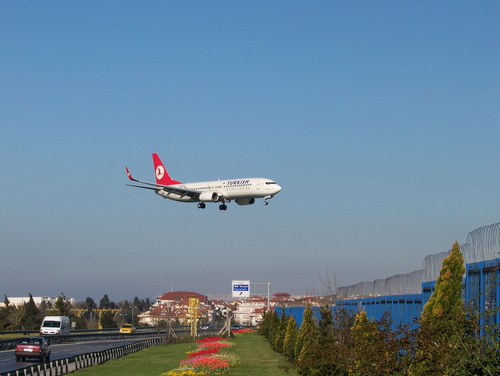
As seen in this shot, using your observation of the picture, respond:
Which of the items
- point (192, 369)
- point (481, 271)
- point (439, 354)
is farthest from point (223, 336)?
point (439, 354)

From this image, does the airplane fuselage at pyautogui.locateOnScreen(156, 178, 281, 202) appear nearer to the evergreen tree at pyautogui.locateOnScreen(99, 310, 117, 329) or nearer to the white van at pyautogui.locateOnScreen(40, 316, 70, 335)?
the white van at pyautogui.locateOnScreen(40, 316, 70, 335)

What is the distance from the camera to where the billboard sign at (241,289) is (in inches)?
3541

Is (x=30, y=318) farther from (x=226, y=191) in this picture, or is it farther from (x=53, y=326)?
(x=226, y=191)

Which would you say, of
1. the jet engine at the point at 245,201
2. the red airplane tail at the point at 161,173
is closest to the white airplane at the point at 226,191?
the jet engine at the point at 245,201

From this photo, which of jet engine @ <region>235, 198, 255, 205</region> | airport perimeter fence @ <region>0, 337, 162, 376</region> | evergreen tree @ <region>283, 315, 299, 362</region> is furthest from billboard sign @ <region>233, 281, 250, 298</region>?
evergreen tree @ <region>283, 315, 299, 362</region>

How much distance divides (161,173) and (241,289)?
1830 centimetres

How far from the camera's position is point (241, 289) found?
297ft

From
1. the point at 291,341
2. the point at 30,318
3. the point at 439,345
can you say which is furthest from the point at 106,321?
the point at 439,345

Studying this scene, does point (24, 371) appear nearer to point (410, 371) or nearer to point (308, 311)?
point (308, 311)

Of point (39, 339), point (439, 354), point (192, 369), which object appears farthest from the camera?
point (39, 339)

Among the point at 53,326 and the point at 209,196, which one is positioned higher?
the point at 209,196

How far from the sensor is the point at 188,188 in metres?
72.6

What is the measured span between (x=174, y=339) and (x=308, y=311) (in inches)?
1403

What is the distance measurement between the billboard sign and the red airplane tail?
1635cm
